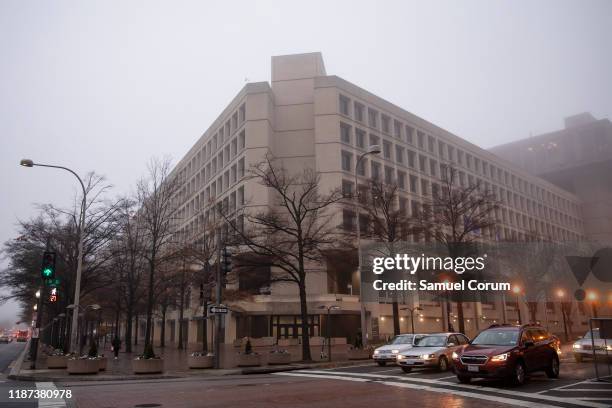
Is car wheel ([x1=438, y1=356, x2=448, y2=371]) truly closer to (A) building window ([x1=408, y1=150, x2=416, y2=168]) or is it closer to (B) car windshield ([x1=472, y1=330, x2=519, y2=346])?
(B) car windshield ([x1=472, y1=330, x2=519, y2=346])

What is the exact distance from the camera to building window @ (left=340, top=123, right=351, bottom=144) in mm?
54531

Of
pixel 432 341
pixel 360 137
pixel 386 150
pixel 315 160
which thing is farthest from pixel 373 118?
pixel 432 341

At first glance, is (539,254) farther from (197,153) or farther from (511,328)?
(197,153)

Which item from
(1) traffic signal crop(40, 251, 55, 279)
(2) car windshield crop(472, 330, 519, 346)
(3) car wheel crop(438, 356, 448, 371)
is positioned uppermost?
(1) traffic signal crop(40, 251, 55, 279)

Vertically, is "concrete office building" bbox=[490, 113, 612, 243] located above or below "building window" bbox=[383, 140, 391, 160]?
above

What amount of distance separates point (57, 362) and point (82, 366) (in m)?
4.24

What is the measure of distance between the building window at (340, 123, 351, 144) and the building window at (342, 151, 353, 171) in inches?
61.6

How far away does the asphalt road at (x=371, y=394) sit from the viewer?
10.8m

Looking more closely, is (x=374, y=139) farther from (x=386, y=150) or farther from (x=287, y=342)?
(x=287, y=342)

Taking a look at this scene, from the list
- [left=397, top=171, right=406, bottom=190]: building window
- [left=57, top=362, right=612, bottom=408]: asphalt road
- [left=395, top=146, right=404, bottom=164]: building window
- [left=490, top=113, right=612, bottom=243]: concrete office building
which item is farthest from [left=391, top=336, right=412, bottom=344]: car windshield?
[left=490, top=113, right=612, bottom=243]: concrete office building

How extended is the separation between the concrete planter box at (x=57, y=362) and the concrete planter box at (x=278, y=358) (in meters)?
10.4

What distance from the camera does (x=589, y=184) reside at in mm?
107250

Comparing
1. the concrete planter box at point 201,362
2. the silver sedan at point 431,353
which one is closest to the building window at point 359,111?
the concrete planter box at point 201,362

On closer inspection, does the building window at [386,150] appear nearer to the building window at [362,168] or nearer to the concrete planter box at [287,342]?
the building window at [362,168]
